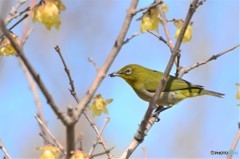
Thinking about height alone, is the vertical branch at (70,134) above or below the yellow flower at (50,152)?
above

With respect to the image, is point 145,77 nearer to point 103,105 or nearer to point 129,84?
point 129,84

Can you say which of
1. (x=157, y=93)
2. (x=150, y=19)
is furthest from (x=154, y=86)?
(x=150, y=19)

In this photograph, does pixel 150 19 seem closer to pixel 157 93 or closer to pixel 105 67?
pixel 157 93

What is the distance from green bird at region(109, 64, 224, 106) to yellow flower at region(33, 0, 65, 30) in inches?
109

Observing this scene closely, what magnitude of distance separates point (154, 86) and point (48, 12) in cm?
343

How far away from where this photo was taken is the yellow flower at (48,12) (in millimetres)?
2447

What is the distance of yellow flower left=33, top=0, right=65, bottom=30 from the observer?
2447mm

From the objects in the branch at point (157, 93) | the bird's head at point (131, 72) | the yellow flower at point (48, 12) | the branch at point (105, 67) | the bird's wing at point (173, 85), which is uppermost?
the yellow flower at point (48, 12)

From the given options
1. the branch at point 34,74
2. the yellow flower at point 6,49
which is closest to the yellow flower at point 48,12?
the yellow flower at point 6,49

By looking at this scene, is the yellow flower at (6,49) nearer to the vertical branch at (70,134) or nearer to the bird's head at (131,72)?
the vertical branch at (70,134)

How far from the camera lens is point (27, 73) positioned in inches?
79.1

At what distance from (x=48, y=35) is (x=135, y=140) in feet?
19.3

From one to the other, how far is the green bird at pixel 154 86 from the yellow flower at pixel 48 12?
278cm

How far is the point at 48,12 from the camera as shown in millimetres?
2443
